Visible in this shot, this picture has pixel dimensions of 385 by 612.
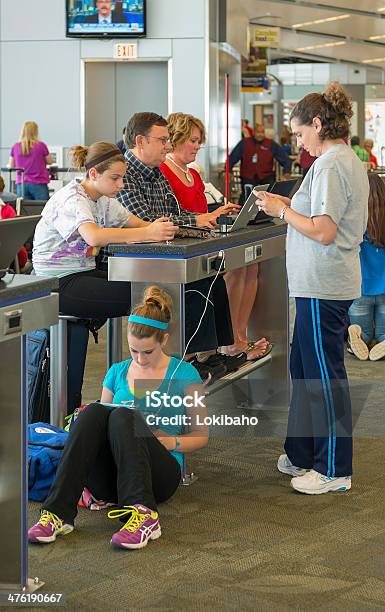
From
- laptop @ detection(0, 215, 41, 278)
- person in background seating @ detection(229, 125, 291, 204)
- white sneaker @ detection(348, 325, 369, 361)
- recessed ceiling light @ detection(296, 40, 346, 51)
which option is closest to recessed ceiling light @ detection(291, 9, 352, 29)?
recessed ceiling light @ detection(296, 40, 346, 51)

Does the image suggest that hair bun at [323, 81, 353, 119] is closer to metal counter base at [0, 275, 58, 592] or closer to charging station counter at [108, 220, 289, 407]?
charging station counter at [108, 220, 289, 407]

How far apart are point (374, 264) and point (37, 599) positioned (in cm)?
439

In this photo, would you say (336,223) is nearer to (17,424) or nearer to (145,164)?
(145,164)

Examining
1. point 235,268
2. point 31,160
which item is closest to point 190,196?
point 235,268

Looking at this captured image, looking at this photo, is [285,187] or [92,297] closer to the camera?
[92,297]

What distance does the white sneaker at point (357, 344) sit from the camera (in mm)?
6977

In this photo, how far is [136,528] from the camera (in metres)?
3.46

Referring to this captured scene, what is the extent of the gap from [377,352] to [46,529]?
3853 millimetres

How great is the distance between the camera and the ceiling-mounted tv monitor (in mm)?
13312

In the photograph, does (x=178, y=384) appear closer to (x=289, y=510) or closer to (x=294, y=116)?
(x=289, y=510)

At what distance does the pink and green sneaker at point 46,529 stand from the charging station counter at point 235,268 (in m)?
0.85

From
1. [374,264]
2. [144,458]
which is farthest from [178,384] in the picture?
[374,264]

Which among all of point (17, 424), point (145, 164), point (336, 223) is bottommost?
point (17, 424)

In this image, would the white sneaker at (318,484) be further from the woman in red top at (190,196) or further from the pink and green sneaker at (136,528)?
the woman in red top at (190,196)
